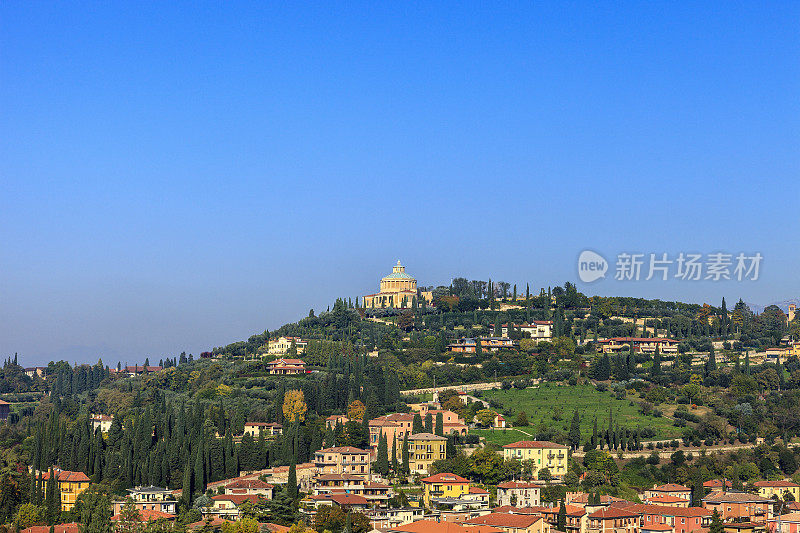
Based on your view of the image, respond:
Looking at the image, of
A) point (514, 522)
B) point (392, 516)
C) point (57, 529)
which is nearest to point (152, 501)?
point (57, 529)

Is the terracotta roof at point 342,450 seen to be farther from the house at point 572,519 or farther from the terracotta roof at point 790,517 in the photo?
the terracotta roof at point 790,517

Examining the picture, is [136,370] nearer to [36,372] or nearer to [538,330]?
[36,372]

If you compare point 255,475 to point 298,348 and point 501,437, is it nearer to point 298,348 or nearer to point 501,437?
point 501,437

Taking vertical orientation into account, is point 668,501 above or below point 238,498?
below

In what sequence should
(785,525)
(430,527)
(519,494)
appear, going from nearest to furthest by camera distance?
(430,527)
(785,525)
(519,494)

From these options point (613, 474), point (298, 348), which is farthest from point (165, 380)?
point (613, 474)

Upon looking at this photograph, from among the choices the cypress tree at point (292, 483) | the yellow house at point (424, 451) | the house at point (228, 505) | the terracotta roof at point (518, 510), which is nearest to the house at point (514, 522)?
the terracotta roof at point (518, 510)

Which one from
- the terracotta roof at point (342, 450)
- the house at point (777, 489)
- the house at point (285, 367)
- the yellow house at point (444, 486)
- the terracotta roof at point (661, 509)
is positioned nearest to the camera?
the terracotta roof at point (661, 509)
